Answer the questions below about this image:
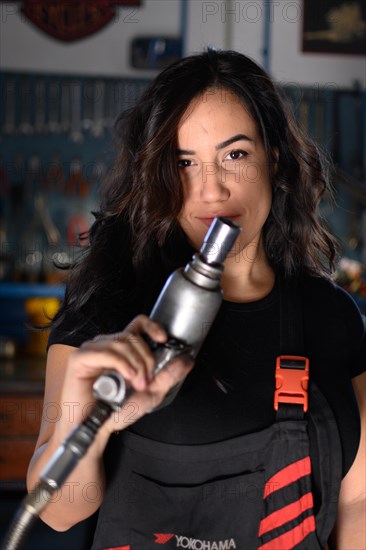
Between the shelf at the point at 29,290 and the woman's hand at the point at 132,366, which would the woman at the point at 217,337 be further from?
the shelf at the point at 29,290

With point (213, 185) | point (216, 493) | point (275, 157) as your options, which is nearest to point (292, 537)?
point (216, 493)

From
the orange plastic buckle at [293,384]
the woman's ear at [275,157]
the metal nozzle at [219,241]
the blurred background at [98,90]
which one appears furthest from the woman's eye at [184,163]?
the blurred background at [98,90]

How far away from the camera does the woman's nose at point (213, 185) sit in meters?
1.23

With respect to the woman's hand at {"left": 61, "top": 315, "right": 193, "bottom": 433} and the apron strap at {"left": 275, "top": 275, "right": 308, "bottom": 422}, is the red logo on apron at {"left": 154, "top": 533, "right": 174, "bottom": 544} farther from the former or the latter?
the woman's hand at {"left": 61, "top": 315, "right": 193, "bottom": 433}

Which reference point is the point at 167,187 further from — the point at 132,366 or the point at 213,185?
the point at 132,366

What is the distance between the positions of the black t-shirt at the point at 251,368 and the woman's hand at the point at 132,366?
12.9 inches

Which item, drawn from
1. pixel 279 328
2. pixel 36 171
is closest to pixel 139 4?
pixel 36 171

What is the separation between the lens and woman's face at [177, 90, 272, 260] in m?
1.25

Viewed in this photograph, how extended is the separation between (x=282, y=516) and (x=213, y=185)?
0.55 m

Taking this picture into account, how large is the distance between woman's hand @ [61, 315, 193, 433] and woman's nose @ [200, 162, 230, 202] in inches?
18.6

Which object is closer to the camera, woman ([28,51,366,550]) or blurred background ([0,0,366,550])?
woman ([28,51,366,550])

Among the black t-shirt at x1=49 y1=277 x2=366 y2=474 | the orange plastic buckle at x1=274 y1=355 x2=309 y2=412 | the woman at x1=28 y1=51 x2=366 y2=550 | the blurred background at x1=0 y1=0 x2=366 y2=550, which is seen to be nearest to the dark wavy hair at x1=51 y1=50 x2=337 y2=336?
the woman at x1=28 y1=51 x2=366 y2=550

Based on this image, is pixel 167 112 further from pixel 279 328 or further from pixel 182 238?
pixel 279 328

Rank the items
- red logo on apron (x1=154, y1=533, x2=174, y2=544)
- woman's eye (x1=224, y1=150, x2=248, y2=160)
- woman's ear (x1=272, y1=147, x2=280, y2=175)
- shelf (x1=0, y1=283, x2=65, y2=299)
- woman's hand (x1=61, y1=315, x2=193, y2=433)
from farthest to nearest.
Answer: shelf (x1=0, y1=283, x2=65, y2=299), woman's ear (x1=272, y1=147, x2=280, y2=175), woman's eye (x1=224, y1=150, x2=248, y2=160), red logo on apron (x1=154, y1=533, x2=174, y2=544), woman's hand (x1=61, y1=315, x2=193, y2=433)
